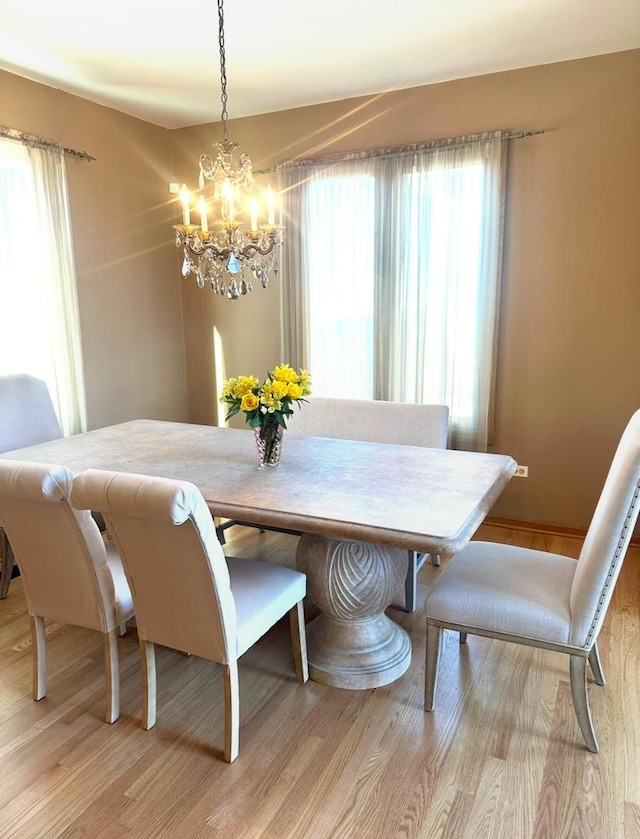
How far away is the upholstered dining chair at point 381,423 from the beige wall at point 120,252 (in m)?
1.58

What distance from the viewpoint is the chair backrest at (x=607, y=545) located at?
1.65 m

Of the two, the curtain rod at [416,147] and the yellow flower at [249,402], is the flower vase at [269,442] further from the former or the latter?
the curtain rod at [416,147]

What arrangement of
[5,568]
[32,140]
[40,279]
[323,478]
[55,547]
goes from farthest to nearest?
[40,279], [32,140], [5,568], [323,478], [55,547]

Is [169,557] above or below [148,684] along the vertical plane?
above

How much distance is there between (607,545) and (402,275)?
7.98 ft

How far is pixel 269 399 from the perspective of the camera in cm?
225

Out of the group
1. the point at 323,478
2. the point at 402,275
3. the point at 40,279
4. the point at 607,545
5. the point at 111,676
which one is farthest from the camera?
the point at 402,275

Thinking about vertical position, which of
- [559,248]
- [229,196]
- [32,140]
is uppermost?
[32,140]

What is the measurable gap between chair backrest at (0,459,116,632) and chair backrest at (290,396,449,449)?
1.46 meters

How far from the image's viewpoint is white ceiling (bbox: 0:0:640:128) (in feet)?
8.52

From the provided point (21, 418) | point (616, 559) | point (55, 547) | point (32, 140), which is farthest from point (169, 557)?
point (32, 140)

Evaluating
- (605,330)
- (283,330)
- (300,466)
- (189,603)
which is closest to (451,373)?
(605,330)

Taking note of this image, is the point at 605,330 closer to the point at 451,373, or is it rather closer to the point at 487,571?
the point at 451,373

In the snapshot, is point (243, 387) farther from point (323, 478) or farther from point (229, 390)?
point (323, 478)
